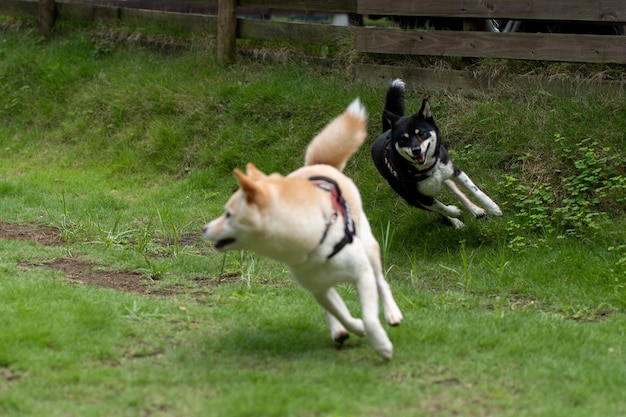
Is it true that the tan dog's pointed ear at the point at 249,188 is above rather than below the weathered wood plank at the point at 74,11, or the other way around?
above

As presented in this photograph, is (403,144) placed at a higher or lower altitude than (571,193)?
higher

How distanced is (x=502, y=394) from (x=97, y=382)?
1.88m

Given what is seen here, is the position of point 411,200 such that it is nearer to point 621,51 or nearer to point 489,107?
point 489,107

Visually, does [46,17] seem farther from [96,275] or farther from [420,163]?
[420,163]

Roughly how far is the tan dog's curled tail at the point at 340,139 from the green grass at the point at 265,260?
962 mm

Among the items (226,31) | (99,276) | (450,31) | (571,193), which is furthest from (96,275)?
(226,31)

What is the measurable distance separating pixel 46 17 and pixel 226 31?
3.81 metres

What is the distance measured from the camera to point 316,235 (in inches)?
149

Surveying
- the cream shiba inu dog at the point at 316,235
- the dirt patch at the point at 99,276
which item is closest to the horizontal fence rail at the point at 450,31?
the cream shiba inu dog at the point at 316,235

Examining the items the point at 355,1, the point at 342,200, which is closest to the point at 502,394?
the point at 342,200

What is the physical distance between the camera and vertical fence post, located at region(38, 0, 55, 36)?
1237 cm

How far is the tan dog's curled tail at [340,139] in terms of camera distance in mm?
4656

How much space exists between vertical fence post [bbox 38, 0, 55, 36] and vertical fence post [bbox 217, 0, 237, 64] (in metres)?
3.57

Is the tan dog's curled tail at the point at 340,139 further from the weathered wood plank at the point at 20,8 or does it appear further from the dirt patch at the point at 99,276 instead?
the weathered wood plank at the point at 20,8
